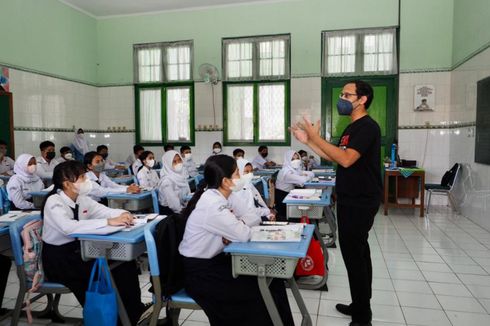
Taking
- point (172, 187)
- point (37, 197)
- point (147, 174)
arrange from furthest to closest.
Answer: point (147, 174) < point (37, 197) < point (172, 187)

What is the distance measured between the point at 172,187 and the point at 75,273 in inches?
78.0

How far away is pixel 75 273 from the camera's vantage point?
231 cm

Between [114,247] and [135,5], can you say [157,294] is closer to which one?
[114,247]

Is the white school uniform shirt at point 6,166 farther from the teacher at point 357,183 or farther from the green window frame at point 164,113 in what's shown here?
the teacher at point 357,183

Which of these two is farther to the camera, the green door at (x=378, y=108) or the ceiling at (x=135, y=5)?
the ceiling at (x=135, y=5)

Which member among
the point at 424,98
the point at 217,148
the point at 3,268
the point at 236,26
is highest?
the point at 236,26

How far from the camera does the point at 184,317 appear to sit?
2.83 meters

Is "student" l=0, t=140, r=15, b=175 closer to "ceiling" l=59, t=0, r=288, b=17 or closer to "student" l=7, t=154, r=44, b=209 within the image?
"student" l=7, t=154, r=44, b=209

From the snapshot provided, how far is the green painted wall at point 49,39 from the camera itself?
21.5 ft

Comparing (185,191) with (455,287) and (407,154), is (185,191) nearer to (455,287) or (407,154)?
(455,287)

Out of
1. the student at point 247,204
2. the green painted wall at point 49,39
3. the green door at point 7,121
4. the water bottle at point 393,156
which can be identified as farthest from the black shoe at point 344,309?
the green painted wall at point 49,39

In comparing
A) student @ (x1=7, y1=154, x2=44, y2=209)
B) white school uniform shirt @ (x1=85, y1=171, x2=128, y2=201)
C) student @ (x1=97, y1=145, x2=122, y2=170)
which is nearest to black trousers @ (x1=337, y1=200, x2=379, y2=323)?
white school uniform shirt @ (x1=85, y1=171, x2=128, y2=201)

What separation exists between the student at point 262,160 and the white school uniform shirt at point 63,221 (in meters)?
5.43

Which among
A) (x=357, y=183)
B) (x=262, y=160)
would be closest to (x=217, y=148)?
(x=262, y=160)
